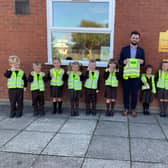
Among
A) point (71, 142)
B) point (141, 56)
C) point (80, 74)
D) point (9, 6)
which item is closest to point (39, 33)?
point (9, 6)

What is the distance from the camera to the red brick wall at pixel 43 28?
5324 millimetres

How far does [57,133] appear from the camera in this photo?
14.0ft

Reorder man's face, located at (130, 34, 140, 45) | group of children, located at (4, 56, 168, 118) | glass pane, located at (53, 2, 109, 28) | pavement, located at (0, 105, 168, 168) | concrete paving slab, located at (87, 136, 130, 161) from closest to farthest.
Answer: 1. pavement, located at (0, 105, 168, 168)
2. concrete paving slab, located at (87, 136, 130, 161)
3. man's face, located at (130, 34, 140, 45)
4. group of children, located at (4, 56, 168, 118)
5. glass pane, located at (53, 2, 109, 28)

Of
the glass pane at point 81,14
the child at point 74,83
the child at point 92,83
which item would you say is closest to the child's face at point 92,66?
the child at point 92,83

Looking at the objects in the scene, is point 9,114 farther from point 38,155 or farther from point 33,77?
point 38,155

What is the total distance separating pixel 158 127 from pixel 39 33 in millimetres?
3699

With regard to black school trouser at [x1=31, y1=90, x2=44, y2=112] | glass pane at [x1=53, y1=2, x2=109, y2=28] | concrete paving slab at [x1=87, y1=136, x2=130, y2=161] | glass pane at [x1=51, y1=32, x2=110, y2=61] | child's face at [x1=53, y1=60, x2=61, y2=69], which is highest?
glass pane at [x1=53, y1=2, x2=109, y2=28]

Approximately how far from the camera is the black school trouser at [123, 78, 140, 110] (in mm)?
5296

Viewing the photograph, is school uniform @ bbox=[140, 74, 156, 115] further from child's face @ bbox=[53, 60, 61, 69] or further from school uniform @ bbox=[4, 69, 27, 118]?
school uniform @ bbox=[4, 69, 27, 118]

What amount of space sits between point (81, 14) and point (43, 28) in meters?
1.04

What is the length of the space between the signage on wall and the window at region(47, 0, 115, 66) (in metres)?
1.18

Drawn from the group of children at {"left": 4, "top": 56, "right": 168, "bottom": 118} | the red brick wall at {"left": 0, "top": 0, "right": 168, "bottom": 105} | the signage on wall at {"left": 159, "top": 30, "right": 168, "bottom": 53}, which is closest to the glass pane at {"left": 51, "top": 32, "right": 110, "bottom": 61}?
the red brick wall at {"left": 0, "top": 0, "right": 168, "bottom": 105}

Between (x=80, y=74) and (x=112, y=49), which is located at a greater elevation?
(x=112, y=49)

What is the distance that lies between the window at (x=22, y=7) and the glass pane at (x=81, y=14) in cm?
71
